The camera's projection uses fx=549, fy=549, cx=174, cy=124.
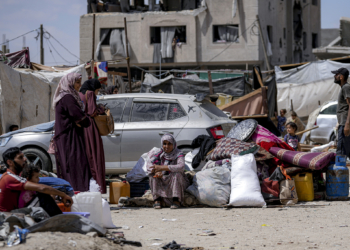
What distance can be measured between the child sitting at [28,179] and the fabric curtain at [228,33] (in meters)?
35.4

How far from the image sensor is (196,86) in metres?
23.2

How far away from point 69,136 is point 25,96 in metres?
8.90

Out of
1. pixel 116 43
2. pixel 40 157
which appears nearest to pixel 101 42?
pixel 116 43

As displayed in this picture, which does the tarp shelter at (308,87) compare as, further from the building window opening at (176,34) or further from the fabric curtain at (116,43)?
the fabric curtain at (116,43)

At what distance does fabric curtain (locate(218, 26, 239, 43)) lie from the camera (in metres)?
39.5

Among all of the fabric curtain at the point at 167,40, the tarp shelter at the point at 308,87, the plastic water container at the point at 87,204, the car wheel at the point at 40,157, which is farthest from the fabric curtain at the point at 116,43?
the plastic water container at the point at 87,204

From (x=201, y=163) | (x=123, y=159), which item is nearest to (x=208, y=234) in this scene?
(x=201, y=163)

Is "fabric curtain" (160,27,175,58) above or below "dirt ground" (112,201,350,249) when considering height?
above

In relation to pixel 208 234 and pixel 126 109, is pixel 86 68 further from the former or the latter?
pixel 208 234

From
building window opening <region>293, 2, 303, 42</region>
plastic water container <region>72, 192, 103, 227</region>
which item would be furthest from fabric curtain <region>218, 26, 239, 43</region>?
plastic water container <region>72, 192, 103, 227</region>

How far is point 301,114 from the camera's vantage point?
2348 centimetres

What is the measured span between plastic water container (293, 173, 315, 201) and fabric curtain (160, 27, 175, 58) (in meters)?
32.8

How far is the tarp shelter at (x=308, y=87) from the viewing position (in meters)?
22.7

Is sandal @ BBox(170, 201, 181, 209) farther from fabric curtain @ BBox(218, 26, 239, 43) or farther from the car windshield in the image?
fabric curtain @ BBox(218, 26, 239, 43)
